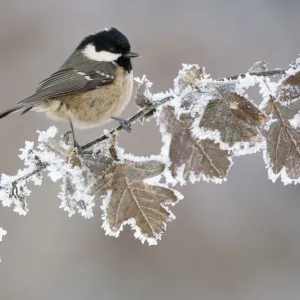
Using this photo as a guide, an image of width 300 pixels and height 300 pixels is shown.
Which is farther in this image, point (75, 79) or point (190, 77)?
point (75, 79)

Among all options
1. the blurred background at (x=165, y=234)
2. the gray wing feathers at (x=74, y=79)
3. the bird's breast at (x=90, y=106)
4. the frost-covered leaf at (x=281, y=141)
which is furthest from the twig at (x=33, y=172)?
the blurred background at (x=165, y=234)

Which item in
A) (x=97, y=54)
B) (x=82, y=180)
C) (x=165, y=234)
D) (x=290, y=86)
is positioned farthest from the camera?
(x=165, y=234)

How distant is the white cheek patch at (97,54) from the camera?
241cm

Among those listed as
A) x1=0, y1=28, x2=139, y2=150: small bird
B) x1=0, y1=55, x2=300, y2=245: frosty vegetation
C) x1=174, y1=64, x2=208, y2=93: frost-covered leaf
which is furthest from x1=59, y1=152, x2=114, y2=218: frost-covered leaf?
x1=0, y1=28, x2=139, y2=150: small bird

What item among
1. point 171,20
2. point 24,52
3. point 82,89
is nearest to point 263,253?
point 171,20

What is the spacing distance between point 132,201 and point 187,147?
21 centimetres

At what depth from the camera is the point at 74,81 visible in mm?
2209

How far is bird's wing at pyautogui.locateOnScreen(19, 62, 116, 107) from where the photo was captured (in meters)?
2.07

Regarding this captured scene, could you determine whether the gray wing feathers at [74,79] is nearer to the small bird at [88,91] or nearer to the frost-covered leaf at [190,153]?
the small bird at [88,91]

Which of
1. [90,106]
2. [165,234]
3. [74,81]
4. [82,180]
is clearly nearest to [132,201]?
[82,180]

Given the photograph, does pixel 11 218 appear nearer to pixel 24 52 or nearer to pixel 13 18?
pixel 24 52

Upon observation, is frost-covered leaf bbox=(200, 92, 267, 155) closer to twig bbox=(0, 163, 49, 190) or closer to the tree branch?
the tree branch

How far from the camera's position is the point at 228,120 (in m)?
1.08

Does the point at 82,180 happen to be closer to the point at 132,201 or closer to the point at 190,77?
the point at 132,201
